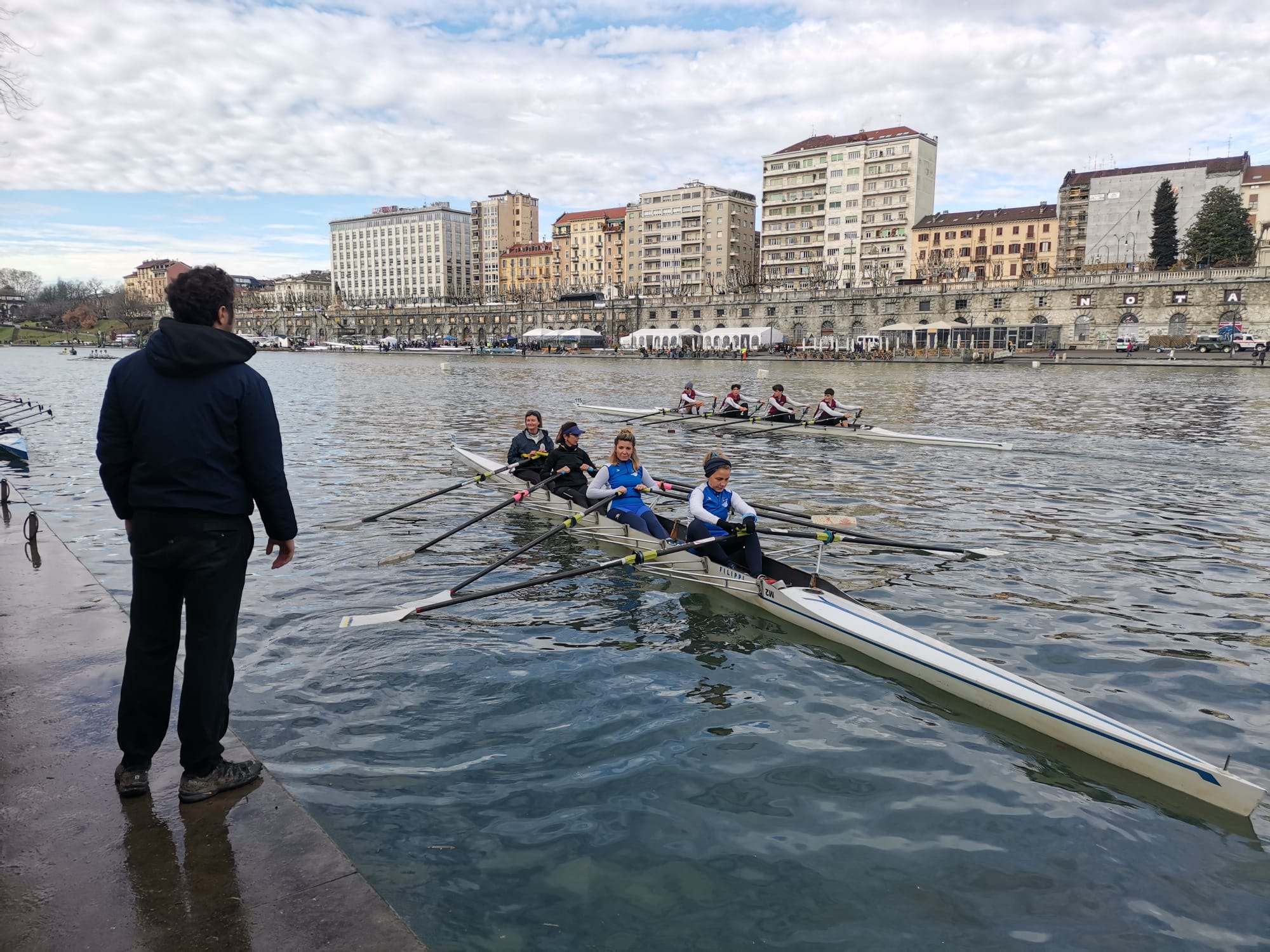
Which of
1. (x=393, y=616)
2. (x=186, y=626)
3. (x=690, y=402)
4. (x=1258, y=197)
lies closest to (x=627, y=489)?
(x=393, y=616)

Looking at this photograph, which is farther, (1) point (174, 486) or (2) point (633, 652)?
(2) point (633, 652)

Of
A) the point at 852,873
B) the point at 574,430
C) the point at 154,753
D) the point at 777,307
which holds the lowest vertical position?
the point at 852,873

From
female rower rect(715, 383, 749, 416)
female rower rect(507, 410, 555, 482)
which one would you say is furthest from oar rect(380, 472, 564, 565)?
female rower rect(715, 383, 749, 416)

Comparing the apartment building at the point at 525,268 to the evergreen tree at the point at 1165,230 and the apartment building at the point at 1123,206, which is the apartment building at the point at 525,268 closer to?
the apartment building at the point at 1123,206

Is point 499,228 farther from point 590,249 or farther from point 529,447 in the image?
point 529,447

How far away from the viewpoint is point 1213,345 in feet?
221

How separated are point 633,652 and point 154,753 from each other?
4.90 meters

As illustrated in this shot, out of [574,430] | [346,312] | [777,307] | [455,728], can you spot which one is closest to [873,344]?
[777,307]

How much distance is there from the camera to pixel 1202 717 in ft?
23.0

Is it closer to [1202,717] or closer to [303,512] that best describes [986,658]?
[1202,717]

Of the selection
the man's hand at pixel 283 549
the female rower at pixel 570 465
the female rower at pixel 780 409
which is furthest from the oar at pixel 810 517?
the female rower at pixel 780 409

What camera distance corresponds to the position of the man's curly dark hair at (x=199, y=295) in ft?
12.9

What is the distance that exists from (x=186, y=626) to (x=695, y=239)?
475ft

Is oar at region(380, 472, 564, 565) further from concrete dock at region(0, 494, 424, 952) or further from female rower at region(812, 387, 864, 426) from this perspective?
female rower at region(812, 387, 864, 426)
